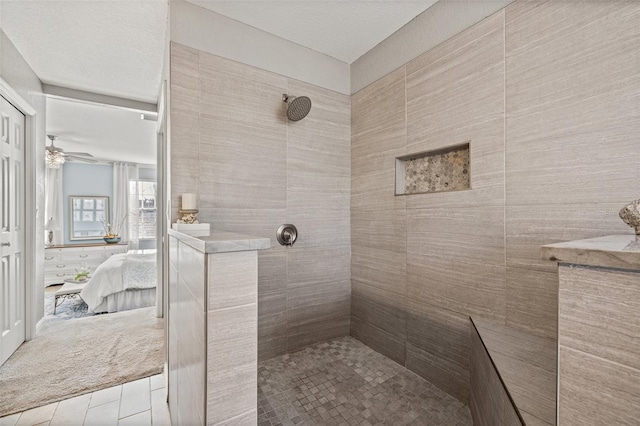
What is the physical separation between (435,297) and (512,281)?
46cm

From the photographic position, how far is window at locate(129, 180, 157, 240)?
6.59 meters

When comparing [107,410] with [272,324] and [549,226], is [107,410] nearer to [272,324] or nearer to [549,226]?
[272,324]

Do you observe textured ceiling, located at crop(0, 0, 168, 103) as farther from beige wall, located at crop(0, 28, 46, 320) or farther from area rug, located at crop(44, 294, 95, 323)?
area rug, located at crop(44, 294, 95, 323)

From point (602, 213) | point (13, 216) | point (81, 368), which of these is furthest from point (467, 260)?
point (13, 216)

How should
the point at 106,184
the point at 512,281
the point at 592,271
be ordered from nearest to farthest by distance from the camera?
the point at 592,271 → the point at 512,281 → the point at 106,184

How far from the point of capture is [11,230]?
234 cm

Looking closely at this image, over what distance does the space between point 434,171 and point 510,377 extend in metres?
1.22

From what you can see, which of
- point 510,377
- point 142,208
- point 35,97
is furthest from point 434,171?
point 142,208

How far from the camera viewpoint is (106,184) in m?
6.47

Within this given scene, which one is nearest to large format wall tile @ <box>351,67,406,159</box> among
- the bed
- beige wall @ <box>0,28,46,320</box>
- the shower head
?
the shower head

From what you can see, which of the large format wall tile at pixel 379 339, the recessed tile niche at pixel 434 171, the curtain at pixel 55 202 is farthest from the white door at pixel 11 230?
the curtain at pixel 55 202

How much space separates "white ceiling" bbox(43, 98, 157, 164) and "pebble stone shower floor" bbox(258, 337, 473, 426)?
10.9 ft

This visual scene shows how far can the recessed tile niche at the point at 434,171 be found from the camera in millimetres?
1695

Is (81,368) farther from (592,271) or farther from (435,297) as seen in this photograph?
(592,271)
